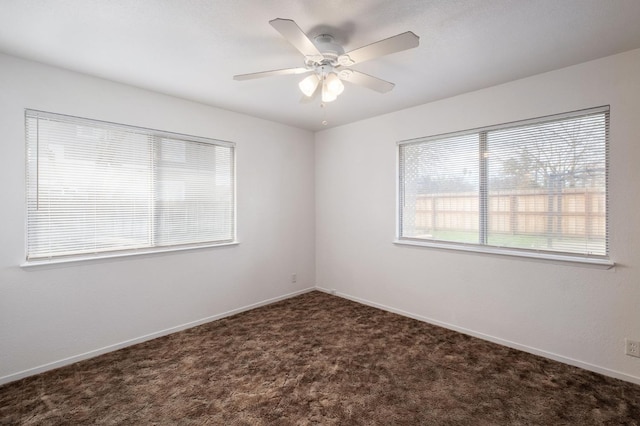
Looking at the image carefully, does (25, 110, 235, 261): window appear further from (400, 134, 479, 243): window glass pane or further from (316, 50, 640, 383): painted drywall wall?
(400, 134, 479, 243): window glass pane

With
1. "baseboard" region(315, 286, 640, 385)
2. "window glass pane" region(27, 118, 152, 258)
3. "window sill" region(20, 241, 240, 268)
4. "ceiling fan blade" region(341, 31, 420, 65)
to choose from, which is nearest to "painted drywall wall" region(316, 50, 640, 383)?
"baseboard" region(315, 286, 640, 385)

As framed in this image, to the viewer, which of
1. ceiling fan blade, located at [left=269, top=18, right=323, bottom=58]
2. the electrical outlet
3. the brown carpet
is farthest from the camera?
the electrical outlet

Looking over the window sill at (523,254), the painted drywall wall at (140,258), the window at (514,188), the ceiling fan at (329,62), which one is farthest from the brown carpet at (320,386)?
the ceiling fan at (329,62)

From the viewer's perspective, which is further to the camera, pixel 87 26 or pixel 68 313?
pixel 68 313

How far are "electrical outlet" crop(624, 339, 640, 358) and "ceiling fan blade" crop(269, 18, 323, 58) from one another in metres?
3.15

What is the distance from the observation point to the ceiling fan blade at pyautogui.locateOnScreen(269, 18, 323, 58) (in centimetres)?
149

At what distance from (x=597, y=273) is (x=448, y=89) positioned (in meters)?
2.08

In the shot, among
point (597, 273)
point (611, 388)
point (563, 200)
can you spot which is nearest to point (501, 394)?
point (611, 388)

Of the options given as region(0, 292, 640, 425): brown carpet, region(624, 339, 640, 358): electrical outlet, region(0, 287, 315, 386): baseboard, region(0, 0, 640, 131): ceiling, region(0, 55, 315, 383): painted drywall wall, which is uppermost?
region(0, 0, 640, 131): ceiling

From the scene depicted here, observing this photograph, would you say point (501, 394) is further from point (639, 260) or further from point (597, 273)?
point (639, 260)

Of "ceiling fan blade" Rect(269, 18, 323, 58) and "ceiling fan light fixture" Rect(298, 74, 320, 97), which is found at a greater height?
"ceiling fan blade" Rect(269, 18, 323, 58)

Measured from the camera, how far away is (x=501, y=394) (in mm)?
2145

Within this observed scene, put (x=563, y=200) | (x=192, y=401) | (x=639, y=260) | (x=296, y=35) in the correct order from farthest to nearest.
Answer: (x=563, y=200), (x=639, y=260), (x=192, y=401), (x=296, y=35)

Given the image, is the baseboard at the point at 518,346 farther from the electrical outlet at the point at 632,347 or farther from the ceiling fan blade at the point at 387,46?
the ceiling fan blade at the point at 387,46
